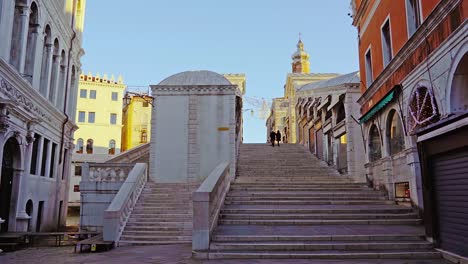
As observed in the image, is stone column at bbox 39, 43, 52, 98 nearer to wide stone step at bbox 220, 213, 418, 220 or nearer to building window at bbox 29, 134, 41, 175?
building window at bbox 29, 134, 41, 175

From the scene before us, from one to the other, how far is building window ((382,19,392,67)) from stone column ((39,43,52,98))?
14840 mm

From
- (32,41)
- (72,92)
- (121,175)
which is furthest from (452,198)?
(72,92)

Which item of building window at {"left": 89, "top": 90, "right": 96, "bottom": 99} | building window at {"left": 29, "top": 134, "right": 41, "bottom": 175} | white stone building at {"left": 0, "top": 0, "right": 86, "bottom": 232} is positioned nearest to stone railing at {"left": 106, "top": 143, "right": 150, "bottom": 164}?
white stone building at {"left": 0, "top": 0, "right": 86, "bottom": 232}

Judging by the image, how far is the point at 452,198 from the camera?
7609 millimetres

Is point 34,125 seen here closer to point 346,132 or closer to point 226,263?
point 226,263

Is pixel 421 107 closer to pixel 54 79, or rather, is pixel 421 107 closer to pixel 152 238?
pixel 152 238

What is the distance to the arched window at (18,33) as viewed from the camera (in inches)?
582

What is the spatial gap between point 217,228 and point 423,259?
4.79 meters

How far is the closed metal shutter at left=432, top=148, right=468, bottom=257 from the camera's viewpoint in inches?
283

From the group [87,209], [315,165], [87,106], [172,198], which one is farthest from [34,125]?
[87,106]

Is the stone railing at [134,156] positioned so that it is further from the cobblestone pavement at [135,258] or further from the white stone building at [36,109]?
the cobblestone pavement at [135,258]

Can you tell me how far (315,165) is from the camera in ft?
68.6

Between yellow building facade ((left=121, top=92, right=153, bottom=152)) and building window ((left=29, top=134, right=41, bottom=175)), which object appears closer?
building window ((left=29, top=134, right=41, bottom=175))

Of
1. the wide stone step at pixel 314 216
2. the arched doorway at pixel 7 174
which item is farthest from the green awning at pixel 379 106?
the arched doorway at pixel 7 174
